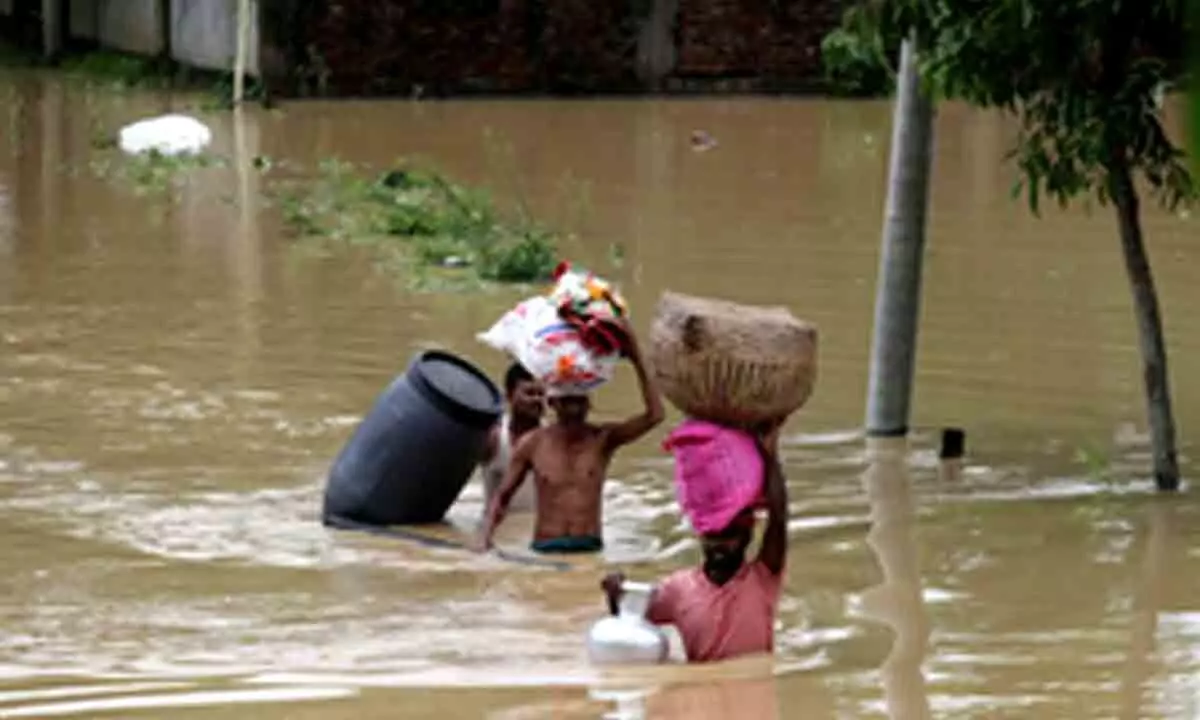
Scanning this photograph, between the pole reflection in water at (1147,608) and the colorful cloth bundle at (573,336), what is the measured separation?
1722 mm

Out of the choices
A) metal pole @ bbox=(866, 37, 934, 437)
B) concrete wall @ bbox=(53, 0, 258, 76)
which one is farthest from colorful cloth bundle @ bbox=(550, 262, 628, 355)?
concrete wall @ bbox=(53, 0, 258, 76)

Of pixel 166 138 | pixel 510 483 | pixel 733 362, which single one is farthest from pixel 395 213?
pixel 733 362

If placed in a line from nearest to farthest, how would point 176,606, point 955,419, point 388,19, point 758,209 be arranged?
point 176,606, point 955,419, point 758,209, point 388,19

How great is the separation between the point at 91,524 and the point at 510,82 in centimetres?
2176

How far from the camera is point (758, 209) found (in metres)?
17.7


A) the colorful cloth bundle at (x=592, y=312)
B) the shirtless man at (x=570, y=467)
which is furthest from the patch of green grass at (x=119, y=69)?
the colorful cloth bundle at (x=592, y=312)

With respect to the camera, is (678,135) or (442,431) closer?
(442,431)

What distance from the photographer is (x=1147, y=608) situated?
712cm

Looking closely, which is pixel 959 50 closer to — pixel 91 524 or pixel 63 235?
pixel 91 524

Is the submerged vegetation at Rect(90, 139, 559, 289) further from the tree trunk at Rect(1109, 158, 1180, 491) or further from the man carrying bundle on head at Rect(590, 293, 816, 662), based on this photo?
the man carrying bundle on head at Rect(590, 293, 816, 662)

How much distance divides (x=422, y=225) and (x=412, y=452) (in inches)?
313

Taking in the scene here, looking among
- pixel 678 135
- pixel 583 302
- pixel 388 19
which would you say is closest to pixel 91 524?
pixel 583 302

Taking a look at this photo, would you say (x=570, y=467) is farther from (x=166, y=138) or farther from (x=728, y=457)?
(x=166, y=138)

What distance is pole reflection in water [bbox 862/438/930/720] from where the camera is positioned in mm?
6133
